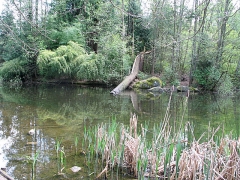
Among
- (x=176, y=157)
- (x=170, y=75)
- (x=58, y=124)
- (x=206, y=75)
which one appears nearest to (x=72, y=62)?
(x=170, y=75)

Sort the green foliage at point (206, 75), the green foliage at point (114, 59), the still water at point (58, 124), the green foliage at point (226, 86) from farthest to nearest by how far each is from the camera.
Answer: the green foliage at point (114, 59), the green foliage at point (206, 75), the green foliage at point (226, 86), the still water at point (58, 124)

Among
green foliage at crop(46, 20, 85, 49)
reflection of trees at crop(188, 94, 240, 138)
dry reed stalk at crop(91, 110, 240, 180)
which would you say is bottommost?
reflection of trees at crop(188, 94, 240, 138)

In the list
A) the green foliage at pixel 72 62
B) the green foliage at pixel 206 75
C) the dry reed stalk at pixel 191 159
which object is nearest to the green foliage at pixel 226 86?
the green foliage at pixel 206 75

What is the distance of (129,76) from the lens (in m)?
16.9

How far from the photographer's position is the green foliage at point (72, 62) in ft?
52.5

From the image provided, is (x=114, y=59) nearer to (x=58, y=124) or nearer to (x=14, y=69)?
(x=14, y=69)

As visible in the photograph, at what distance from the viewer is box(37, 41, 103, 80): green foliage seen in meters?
16.0

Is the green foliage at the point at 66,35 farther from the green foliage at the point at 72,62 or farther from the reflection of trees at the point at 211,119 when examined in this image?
the reflection of trees at the point at 211,119

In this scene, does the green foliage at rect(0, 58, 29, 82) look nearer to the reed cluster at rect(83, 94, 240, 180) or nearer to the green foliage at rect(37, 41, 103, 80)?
the green foliage at rect(37, 41, 103, 80)

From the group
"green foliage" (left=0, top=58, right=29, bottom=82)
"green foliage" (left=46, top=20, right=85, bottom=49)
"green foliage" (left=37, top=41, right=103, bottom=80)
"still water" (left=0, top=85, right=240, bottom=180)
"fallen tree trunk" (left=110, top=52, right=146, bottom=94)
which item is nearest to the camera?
"still water" (left=0, top=85, right=240, bottom=180)

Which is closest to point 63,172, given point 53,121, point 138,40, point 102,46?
point 53,121

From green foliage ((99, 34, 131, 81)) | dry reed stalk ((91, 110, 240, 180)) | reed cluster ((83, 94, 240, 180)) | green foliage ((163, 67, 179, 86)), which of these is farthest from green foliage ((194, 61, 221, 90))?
dry reed stalk ((91, 110, 240, 180))

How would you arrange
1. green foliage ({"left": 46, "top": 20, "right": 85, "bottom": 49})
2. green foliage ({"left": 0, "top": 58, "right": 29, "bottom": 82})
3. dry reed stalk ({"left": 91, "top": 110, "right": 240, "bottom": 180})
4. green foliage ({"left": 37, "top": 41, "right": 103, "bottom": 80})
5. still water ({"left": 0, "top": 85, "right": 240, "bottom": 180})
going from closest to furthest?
dry reed stalk ({"left": 91, "top": 110, "right": 240, "bottom": 180}) → still water ({"left": 0, "top": 85, "right": 240, "bottom": 180}) → green foliage ({"left": 37, "top": 41, "right": 103, "bottom": 80}) → green foliage ({"left": 46, "top": 20, "right": 85, "bottom": 49}) → green foliage ({"left": 0, "top": 58, "right": 29, "bottom": 82})

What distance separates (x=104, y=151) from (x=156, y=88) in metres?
12.4
